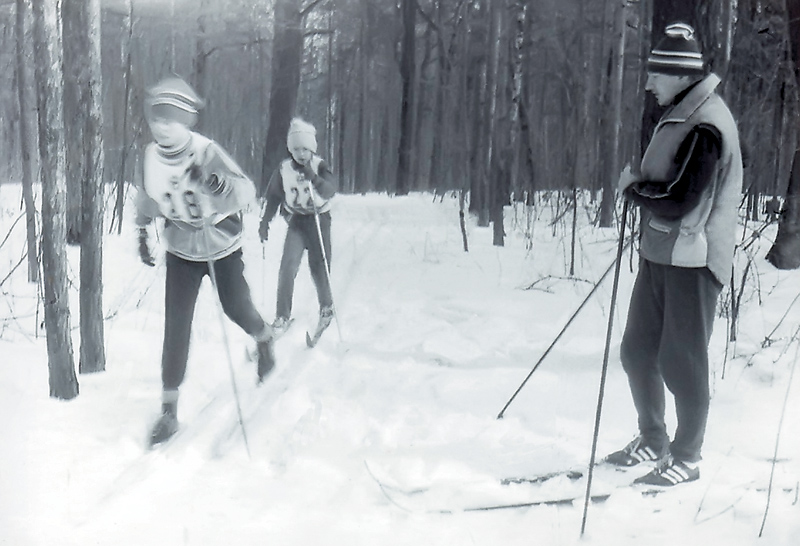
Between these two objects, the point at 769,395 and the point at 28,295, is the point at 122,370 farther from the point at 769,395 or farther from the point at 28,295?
the point at 769,395

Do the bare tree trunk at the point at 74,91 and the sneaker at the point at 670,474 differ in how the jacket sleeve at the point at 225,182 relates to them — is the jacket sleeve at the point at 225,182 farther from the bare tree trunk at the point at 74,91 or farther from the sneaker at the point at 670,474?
the sneaker at the point at 670,474

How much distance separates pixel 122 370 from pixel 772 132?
14.1 ft

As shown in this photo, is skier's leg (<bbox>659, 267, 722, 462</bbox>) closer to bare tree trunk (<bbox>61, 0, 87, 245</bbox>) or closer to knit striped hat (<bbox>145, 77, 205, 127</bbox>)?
knit striped hat (<bbox>145, 77, 205, 127</bbox>)

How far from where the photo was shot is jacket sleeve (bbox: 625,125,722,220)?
282 centimetres

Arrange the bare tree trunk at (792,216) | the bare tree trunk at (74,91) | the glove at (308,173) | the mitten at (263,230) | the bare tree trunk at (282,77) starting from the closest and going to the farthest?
1. the bare tree trunk at (74,91)
2. the mitten at (263,230)
3. the glove at (308,173)
4. the bare tree trunk at (792,216)
5. the bare tree trunk at (282,77)

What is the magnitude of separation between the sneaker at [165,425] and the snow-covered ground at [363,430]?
0.05 m

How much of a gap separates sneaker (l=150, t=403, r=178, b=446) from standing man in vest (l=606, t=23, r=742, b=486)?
185cm

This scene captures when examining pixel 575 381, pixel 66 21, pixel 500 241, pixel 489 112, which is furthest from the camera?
pixel 489 112

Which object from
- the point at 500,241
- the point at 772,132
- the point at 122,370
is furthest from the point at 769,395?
the point at 500,241

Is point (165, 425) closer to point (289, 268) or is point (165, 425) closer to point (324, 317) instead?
point (324, 317)

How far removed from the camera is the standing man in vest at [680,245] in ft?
9.37

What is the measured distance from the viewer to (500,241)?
830 cm

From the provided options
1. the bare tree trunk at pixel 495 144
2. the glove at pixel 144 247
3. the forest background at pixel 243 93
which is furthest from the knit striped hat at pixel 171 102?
the bare tree trunk at pixel 495 144

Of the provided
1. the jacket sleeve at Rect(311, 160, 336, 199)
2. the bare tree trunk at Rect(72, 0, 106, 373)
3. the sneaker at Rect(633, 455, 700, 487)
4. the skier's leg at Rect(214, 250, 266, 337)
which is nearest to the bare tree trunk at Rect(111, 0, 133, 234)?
the bare tree trunk at Rect(72, 0, 106, 373)
